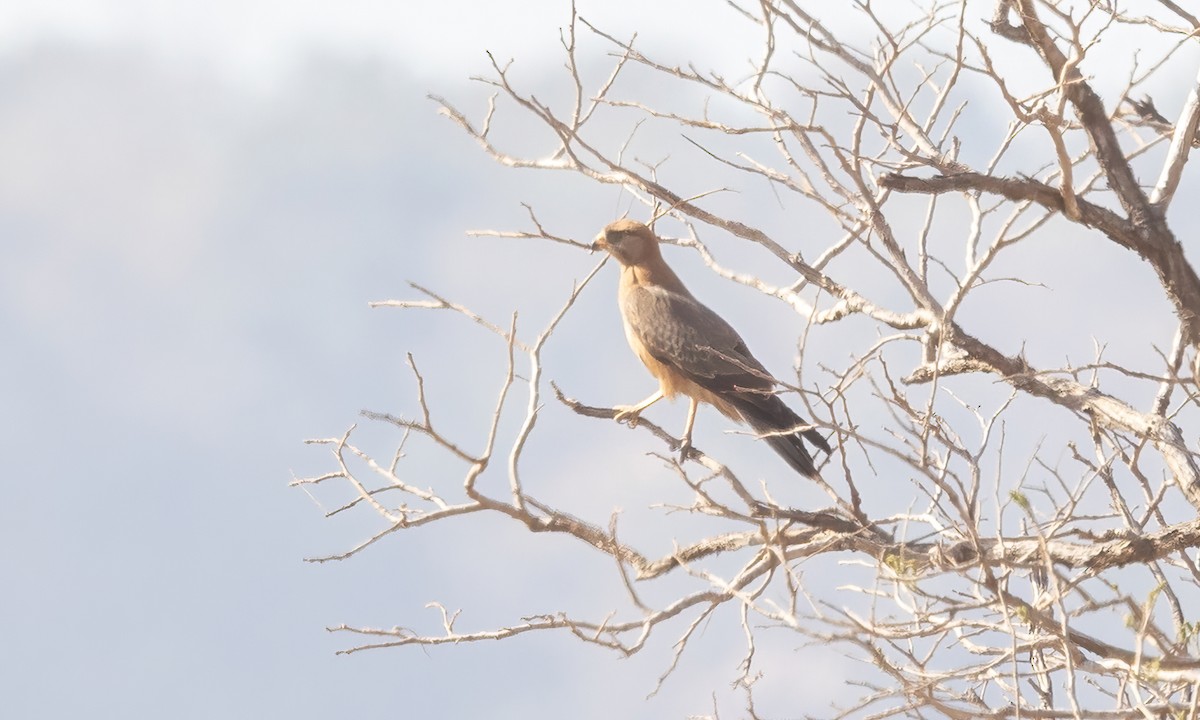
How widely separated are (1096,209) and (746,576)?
Answer: 2.41 meters

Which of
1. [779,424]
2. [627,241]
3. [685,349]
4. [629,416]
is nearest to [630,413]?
[629,416]

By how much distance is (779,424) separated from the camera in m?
7.11

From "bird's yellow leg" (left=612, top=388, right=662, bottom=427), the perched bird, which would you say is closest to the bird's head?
the perched bird

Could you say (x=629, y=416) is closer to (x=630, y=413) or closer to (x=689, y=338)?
(x=630, y=413)

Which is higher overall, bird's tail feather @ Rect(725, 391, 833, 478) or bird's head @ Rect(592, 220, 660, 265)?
bird's head @ Rect(592, 220, 660, 265)

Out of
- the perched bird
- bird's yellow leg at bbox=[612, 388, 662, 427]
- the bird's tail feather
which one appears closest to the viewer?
the bird's tail feather

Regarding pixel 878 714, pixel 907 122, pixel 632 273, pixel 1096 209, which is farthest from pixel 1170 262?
pixel 632 273

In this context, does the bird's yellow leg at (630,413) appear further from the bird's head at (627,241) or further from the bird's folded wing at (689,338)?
the bird's head at (627,241)

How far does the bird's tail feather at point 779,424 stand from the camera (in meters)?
6.59

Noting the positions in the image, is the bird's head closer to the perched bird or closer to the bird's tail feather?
the perched bird

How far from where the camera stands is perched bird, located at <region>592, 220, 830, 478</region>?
7176mm

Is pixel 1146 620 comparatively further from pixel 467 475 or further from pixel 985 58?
pixel 467 475

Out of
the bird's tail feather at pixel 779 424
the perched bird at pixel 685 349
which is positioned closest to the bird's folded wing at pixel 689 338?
the perched bird at pixel 685 349

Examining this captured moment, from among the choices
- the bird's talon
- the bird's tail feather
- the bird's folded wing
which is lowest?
the bird's tail feather
